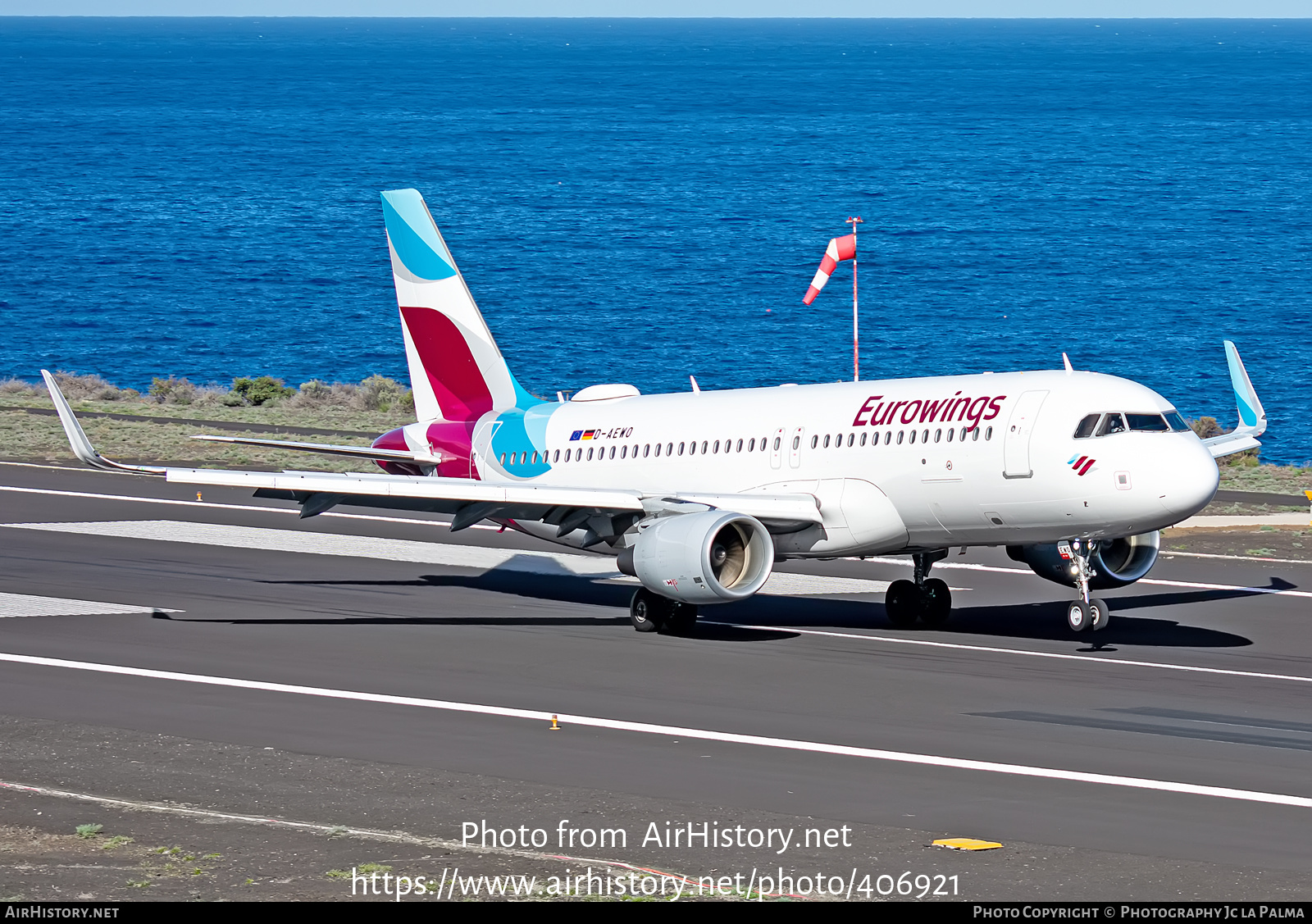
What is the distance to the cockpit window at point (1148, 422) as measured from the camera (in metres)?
28.7

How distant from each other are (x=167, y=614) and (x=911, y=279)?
10671cm

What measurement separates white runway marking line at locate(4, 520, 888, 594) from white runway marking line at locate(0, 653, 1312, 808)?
1260cm

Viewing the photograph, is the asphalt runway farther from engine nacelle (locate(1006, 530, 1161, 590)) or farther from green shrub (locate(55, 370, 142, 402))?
green shrub (locate(55, 370, 142, 402))

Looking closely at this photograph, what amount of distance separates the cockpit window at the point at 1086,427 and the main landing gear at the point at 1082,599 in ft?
6.35

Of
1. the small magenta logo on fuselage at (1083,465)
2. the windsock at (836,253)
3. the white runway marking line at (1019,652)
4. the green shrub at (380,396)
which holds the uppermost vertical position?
the green shrub at (380,396)

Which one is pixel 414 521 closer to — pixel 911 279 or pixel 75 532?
pixel 75 532

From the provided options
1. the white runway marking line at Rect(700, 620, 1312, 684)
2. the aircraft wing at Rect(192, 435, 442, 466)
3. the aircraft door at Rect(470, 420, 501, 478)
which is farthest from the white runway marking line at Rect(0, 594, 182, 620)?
the white runway marking line at Rect(700, 620, 1312, 684)

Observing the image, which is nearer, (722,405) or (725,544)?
(725,544)

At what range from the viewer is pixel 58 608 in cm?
3275

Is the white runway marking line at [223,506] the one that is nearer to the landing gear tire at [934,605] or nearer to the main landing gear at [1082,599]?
the landing gear tire at [934,605]

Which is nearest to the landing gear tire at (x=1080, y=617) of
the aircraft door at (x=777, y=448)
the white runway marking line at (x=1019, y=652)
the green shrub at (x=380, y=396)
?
the white runway marking line at (x=1019, y=652)

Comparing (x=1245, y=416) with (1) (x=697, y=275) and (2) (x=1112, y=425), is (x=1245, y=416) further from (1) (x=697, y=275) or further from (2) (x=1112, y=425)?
(1) (x=697, y=275)

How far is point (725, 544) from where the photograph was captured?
99.2ft
